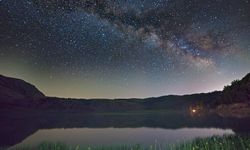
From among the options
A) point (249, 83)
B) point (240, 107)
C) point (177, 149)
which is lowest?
point (177, 149)

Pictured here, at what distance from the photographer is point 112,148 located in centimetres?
2983

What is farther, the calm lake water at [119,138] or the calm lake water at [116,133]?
the calm lake water at [116,133]

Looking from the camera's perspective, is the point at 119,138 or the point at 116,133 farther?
the point at 116,133

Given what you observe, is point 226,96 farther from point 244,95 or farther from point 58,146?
point 58,146

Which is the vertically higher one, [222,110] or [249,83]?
[249,83]

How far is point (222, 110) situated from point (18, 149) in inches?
7218

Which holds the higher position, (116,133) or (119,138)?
(116,133)

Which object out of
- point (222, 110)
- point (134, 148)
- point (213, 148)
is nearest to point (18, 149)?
point (134, 148)

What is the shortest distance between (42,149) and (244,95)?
17843 centimetres

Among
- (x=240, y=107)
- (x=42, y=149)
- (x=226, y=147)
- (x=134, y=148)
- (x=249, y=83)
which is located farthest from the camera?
(x=249, y=83)

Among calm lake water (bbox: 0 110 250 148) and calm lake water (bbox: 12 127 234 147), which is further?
calm lake water (bbox: 0 110 250 148)

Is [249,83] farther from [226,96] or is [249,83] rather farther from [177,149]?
[177,149]

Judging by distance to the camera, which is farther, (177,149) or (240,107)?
(240,107)

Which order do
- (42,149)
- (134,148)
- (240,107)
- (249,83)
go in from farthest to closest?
1. (249,83)
2. (240,107)
3. (134,148)
4. (42,149)
